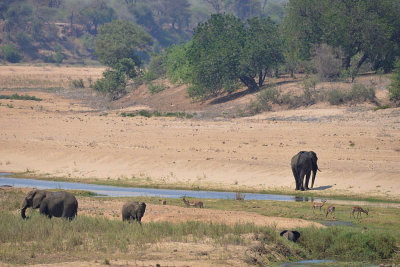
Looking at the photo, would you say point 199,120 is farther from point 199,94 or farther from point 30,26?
point 30,26

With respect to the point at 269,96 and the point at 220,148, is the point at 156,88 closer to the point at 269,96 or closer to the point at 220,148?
the point at 269,96

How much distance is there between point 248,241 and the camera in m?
16.2

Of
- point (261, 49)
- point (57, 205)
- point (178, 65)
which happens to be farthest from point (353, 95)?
point (57, 205)

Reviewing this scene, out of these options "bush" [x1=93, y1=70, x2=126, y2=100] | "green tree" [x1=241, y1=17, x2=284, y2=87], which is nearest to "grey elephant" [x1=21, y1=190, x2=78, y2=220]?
"green tree" [x1=241, y1=17, x2=284, y2=87]

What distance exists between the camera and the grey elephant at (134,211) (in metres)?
18.1

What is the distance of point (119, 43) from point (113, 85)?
1153 centimetres

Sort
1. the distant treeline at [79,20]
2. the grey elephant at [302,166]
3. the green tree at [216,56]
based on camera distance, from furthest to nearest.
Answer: the distant treeline at [79,20]
the green tree at [216,56]
the grey elephant at [302,166]

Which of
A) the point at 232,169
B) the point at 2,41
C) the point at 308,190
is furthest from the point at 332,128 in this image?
the point at 2,41

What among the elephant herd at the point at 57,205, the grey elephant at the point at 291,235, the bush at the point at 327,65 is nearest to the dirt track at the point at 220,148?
the bush at the point at 327,65

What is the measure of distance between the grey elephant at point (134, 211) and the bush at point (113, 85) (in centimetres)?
5422

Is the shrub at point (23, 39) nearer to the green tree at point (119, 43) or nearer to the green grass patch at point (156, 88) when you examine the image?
the green tree at point (119, 43)

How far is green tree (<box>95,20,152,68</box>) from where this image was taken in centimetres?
8075

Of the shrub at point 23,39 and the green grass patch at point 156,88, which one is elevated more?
the shrub at point 23,39

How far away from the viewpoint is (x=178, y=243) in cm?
1595
